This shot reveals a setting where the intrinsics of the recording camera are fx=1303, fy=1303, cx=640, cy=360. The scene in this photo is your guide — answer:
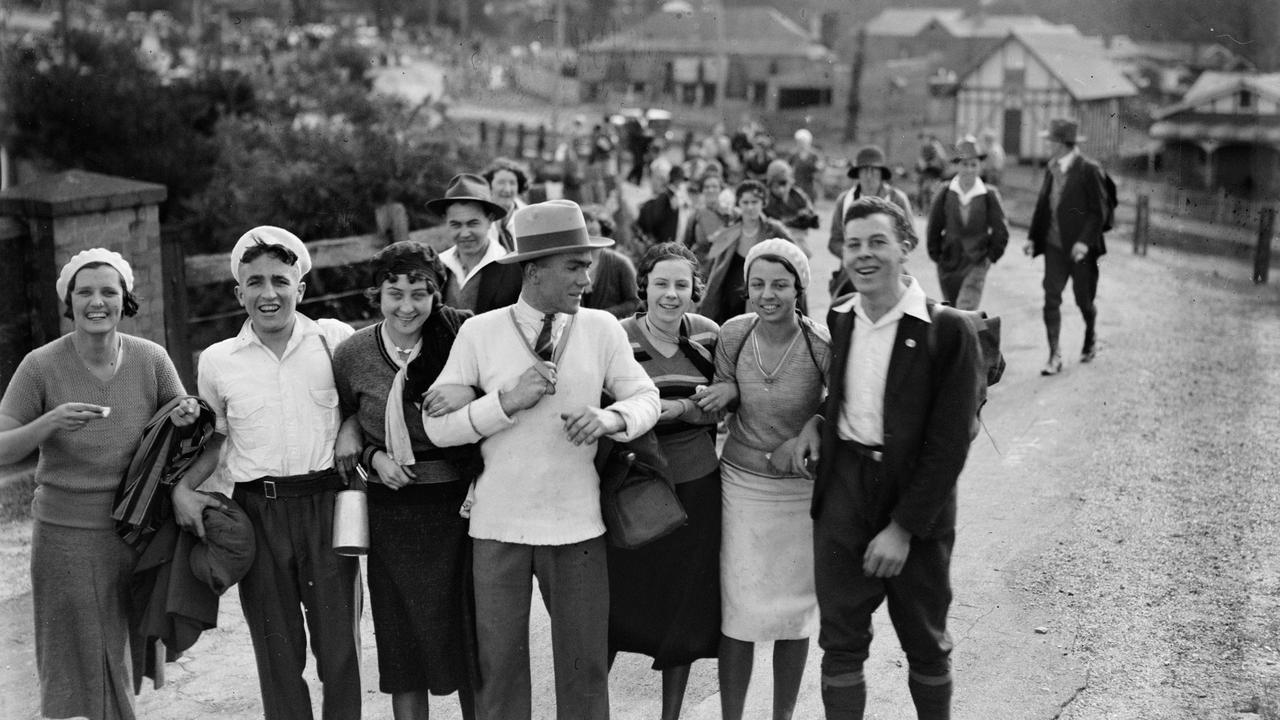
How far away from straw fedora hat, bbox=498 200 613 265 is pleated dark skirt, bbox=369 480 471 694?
850mm

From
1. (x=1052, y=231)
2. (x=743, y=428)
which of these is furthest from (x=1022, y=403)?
(x=743, y=428)

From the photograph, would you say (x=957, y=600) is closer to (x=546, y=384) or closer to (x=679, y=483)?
(x=679, y=483)

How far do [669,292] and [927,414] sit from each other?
1.12 meters

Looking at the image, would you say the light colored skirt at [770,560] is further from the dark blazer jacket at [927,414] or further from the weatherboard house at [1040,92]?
the weatherboard house at [1040,92]

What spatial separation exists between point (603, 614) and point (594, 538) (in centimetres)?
26

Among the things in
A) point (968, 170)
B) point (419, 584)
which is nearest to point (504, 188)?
point (419, 584)

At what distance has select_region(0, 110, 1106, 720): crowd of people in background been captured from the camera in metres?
4.17

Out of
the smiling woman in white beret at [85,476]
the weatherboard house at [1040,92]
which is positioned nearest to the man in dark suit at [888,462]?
the smiling woman in white beret at [85,476]

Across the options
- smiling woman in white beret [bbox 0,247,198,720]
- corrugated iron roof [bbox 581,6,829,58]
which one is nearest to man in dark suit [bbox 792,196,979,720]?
smiling woman in white beret [bbox 0,247,198,720]

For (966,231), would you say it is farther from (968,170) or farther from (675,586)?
(675,586)

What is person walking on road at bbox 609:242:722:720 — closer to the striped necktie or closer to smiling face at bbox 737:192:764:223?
the striped necktie

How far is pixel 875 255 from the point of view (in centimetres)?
420

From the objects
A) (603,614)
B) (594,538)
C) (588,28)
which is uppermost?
(588,28)

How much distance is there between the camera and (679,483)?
15.0 feet
